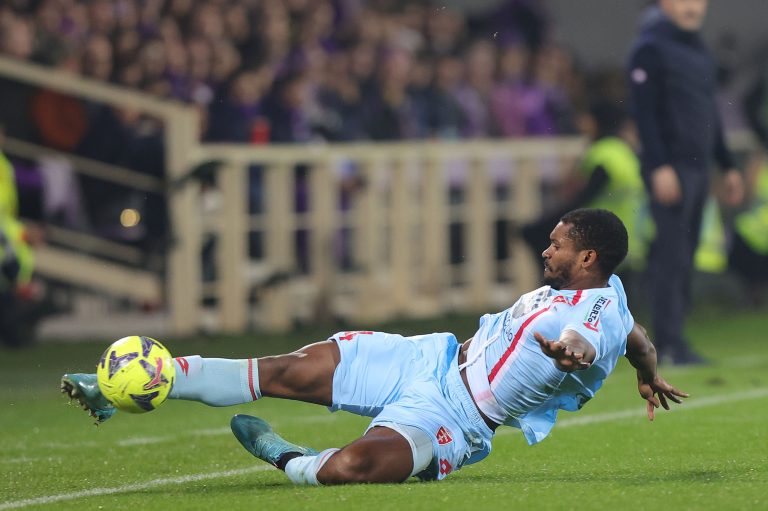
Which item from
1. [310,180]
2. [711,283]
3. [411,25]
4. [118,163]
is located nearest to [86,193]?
[118,163]

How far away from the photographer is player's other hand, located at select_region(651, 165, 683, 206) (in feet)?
37.2

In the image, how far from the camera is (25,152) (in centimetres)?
1367

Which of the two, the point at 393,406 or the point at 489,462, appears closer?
the point at 393,406

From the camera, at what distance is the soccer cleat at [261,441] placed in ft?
22.1

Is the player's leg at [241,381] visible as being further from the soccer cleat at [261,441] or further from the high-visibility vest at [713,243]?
the high-visibility vest at [713,243]

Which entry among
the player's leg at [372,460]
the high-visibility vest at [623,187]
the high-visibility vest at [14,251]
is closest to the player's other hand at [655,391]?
the player's leg at [372,460]

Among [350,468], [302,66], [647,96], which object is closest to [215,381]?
[350,468]

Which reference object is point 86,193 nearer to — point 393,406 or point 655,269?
point 655,269

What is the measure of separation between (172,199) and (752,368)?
468cm

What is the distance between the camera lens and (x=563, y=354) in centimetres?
605

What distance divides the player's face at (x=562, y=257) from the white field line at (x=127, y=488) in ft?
5.08

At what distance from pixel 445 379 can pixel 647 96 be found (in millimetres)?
5176

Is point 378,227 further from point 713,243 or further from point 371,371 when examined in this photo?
point 371,371

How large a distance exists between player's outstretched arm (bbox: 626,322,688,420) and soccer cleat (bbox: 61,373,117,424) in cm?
188
